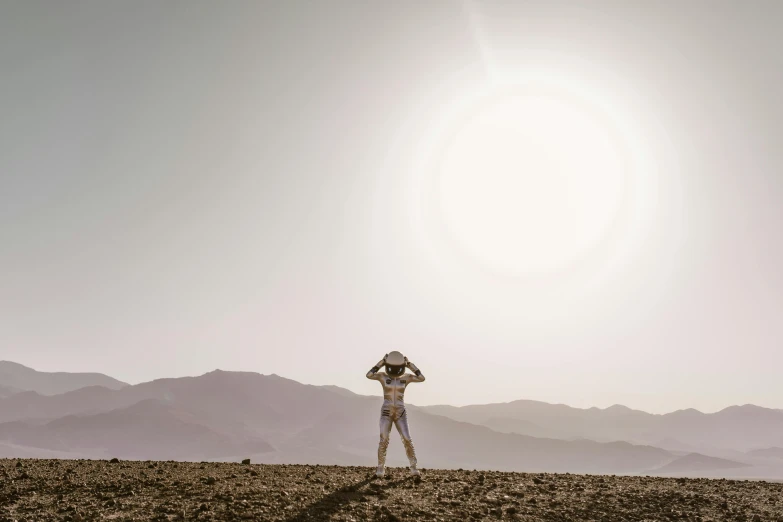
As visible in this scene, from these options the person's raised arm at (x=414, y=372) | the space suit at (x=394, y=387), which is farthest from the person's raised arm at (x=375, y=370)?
the person's raised arm at (x=414, y=372)

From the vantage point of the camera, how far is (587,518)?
44.5 feet

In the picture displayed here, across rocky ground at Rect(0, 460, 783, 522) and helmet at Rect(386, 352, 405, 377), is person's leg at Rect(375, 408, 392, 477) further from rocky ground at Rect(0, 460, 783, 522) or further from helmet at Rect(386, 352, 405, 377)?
helmet at Rect(386, 352, 405, 377)

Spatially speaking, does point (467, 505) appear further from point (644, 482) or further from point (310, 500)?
point (644, 482)

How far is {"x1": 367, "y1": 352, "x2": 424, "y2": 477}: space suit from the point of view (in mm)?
20344

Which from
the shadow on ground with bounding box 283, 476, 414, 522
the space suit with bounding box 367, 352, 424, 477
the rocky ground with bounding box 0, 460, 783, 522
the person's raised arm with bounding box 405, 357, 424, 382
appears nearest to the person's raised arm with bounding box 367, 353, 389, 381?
the space suit with bounding box 367, 352, 424, 477

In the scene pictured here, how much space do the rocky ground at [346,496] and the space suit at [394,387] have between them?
2.07 metres

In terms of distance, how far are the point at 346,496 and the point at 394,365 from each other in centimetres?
677

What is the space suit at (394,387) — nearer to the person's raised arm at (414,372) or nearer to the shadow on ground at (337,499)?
the person's raised arm at (414,372)

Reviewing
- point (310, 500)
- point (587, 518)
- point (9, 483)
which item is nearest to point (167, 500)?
point (310, 500)

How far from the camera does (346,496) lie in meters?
14.5

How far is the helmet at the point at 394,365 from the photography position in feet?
68.0

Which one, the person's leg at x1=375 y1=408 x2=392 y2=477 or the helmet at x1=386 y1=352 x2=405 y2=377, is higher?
the helmet at x1=386 y1=352 x2=405 y2=377

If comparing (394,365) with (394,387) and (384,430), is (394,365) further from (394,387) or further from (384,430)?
(384,430)

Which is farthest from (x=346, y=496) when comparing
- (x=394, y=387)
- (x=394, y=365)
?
(x=394, y=365)
